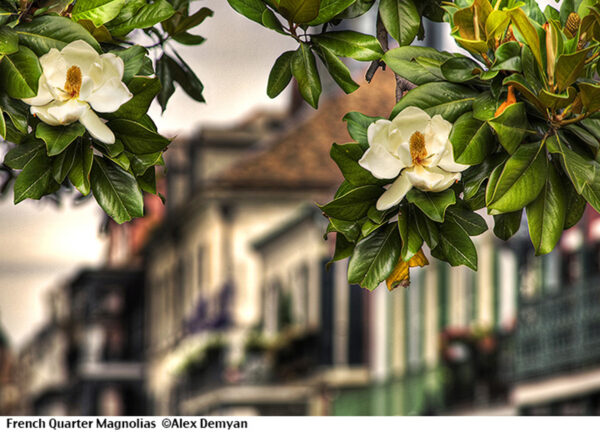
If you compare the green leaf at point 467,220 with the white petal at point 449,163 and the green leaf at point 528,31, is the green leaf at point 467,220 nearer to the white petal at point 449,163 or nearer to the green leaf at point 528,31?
the white petal at point 449,163

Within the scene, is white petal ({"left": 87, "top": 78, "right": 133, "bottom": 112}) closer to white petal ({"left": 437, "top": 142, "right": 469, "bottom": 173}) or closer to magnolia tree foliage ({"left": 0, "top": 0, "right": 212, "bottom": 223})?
magnolia tree foliage ({"left": 0, "top": 0, "right": 212, "bottom": 223})

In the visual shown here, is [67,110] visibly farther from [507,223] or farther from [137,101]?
[507,223]

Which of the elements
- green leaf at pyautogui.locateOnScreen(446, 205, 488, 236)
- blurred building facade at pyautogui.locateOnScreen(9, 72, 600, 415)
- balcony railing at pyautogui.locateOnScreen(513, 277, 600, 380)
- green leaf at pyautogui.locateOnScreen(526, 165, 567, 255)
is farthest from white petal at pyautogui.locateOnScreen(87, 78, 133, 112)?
balcony railing at pyautogui.locateOnScreen(513, 277, 600, 380)

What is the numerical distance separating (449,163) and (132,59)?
530 mm

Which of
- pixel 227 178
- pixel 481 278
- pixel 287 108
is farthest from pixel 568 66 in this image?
pixel 287 108

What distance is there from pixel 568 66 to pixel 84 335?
41.2 metres

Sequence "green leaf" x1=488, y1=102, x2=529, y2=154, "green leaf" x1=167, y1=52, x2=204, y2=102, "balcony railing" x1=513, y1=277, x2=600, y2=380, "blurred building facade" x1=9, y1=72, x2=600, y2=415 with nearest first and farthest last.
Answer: "green leaf" x1=488, y1=102, x2=529, y2=154 → "green leaf" x1=167, y1=52, x2=204, y2=102 → "balcony railing" x1=513, y1=277, x2=600, y2=380 → "blurred building facade" x1=9, y1=72, x2=600, y2=415

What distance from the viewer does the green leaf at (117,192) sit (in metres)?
2.04

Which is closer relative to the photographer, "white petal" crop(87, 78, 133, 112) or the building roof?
"white petal" crop(87, 78, 133, 112)

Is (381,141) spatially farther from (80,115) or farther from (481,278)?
(481,278)

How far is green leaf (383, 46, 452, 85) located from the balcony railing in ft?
45.0

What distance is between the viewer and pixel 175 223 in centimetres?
3406

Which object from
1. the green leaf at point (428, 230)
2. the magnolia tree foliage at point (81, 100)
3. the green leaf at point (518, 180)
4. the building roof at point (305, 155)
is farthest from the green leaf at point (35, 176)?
the building roof at point (305, 155)

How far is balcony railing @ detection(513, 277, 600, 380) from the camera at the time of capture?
50.8 ft
